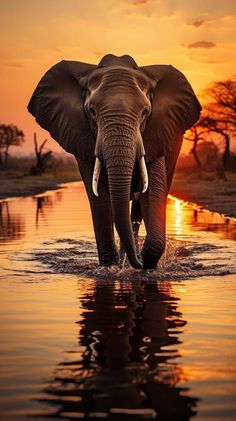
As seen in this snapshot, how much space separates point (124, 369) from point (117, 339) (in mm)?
815

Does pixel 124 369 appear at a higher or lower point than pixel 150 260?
lower

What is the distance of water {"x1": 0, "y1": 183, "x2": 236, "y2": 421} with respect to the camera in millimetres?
4137

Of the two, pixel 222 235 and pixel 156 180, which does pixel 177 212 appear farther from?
pixel 156 180

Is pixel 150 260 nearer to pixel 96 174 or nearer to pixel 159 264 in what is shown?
pixel 159 264

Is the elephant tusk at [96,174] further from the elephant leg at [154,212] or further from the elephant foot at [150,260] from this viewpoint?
the elephant foot at [150,260]

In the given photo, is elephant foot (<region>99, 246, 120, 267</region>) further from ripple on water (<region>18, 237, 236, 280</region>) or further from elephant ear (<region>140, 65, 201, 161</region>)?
elephant ear (<region>140, 65, 201, 161</region>)

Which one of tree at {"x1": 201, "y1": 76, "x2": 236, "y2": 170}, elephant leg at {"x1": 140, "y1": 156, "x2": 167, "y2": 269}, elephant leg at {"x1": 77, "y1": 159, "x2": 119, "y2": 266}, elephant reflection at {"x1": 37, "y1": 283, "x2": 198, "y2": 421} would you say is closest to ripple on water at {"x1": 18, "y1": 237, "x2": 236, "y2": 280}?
elephant leg at {"x1": 77, "y1": 159, "x2": 119, "y2": 266}

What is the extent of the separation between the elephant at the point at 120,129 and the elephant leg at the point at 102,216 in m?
0.01

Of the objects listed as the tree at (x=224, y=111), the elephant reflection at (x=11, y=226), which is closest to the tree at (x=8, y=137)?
the tree at (x=224, y=111)

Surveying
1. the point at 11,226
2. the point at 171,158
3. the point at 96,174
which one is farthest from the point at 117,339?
the point at 11,226

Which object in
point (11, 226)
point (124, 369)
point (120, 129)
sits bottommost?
point (124, 369)

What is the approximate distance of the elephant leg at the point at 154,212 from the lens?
9.12 meters

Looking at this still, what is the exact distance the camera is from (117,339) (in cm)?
555

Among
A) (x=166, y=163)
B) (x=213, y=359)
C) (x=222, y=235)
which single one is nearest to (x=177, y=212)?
(x=222, y=235)
